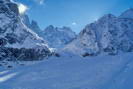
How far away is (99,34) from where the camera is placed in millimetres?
189750

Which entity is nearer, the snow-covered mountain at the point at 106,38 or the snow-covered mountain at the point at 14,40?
the snow-covered mountain at the point at 14,40

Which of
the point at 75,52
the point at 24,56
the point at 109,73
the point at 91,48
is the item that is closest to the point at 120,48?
the point at 91,48

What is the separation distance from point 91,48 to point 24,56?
284 ft

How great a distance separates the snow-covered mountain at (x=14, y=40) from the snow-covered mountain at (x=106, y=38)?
61.4m

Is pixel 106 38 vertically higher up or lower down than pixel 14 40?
higher up

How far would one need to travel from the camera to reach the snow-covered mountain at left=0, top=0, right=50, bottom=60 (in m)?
95.0

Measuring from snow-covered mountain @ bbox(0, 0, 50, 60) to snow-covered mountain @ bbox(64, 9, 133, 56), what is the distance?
201 ft

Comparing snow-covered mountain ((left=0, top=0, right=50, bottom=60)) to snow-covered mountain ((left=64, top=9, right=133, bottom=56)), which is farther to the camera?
snow-covered mountain ((left=64, top=9, right=133, bottom=56))

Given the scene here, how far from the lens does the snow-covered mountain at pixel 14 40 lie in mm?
94956

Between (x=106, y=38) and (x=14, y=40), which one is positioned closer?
(x=14, y=40)

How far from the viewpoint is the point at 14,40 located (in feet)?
342

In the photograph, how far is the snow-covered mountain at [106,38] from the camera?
532ft

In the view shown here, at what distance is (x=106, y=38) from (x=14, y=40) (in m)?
93.6

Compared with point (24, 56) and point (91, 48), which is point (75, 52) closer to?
point (91, 48)
